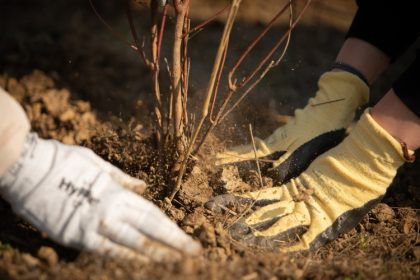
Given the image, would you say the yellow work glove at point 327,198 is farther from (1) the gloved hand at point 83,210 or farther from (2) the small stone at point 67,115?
(2) the small stone at point 67,115

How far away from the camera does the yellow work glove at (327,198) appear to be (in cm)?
155

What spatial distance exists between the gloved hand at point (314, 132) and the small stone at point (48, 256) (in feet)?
2.60

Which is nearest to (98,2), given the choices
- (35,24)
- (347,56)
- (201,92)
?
(35,24)

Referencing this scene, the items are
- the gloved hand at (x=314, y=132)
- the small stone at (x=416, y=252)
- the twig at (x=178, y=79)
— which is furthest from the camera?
the gloved hand at (x=314, y=132)

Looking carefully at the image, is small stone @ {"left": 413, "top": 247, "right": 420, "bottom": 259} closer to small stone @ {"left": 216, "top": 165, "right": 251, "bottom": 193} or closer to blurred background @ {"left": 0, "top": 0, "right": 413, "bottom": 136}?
small stone @ {"left": 216, "top": 165, "right": 251, "bottom": 193}

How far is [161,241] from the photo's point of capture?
1.24m

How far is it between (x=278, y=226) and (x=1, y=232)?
0.94m

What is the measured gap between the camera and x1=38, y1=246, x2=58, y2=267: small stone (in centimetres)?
126

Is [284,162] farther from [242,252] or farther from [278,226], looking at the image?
[242,252]

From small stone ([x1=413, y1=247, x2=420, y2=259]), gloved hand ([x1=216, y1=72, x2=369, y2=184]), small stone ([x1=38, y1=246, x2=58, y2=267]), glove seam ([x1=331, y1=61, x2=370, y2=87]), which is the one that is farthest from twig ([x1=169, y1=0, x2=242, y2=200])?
small stone ([x1=413, y1=247, x2=420, y2=259])

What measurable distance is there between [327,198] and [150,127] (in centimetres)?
97

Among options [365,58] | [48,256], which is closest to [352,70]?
[365,58]

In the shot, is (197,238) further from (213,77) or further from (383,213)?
(383,213)

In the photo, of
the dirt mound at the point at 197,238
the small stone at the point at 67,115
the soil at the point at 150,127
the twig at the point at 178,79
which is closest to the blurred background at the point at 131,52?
the soil at the point at 150,127
